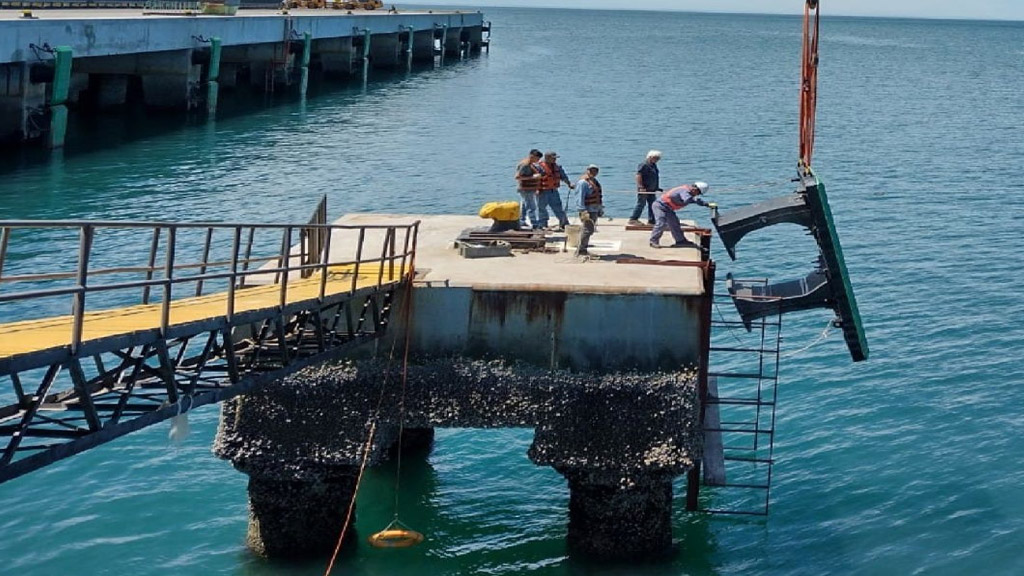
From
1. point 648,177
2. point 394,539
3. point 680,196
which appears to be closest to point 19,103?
point 648,177

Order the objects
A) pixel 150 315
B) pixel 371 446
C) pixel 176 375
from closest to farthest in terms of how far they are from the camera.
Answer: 1. pixel 150 315
2. pixel 176 375
3. pixel 371 446

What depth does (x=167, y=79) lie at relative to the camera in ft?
234

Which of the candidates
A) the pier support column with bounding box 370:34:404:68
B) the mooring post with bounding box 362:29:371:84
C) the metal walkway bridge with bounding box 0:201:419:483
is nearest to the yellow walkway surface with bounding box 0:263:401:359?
the metal walkway bridge with bounding box 0:201:419:483

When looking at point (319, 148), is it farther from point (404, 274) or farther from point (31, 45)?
point (404, 274)

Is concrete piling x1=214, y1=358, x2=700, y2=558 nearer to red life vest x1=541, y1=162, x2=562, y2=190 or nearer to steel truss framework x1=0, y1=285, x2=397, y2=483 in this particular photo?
steel truss framework x1=0, y1=285, x2=397, y2=483

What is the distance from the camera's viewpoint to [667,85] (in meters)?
108

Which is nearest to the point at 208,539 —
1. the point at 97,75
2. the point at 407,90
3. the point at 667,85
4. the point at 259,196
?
the point at 259,196

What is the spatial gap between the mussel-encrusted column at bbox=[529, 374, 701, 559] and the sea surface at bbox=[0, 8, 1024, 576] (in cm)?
143

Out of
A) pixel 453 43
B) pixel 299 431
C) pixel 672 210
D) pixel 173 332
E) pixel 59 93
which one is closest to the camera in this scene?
pixel 173 332

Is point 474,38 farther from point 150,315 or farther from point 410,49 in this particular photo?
point 150,315

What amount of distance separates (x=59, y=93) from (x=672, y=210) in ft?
127

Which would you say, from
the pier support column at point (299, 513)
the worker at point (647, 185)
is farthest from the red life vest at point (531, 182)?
the pier support column at point (299, 513)

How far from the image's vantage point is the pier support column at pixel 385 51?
11631 cm

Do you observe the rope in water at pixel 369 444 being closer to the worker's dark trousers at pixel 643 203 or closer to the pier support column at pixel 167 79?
the worker's dark trousers at pixel 643 203
